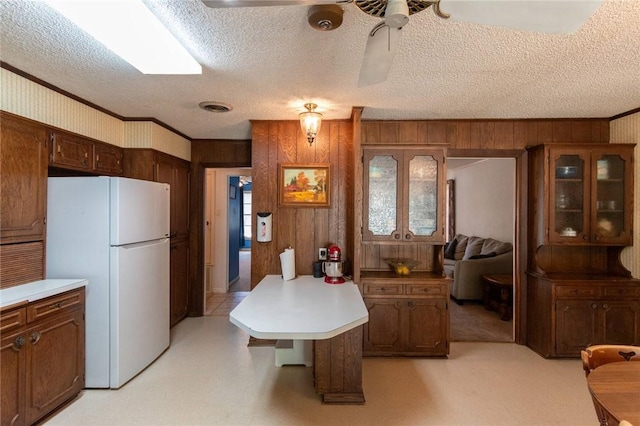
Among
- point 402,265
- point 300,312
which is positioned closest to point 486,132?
point 402,265

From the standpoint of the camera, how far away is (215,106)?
9.00 ft

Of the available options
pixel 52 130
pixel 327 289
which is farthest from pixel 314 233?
pixel 52 130

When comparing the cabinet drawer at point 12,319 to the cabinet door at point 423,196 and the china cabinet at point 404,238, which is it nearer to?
the china cabinet at point 404,238

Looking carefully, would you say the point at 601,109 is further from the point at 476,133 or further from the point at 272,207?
the point at 272,207

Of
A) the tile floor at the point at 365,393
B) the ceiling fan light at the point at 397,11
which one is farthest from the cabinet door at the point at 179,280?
the ceiling fan light at the point at 397,11

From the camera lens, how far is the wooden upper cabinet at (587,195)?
113 inches

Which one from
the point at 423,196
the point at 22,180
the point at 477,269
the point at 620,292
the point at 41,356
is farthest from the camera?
the point at 477,269

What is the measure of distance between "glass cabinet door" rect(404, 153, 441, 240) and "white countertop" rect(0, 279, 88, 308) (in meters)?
2.83

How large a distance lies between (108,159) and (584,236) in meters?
4.72

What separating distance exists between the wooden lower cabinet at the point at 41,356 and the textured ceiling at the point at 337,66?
5.24 ft

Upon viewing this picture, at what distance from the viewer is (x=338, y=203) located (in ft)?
10.5

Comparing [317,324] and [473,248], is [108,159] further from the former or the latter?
[473,248]

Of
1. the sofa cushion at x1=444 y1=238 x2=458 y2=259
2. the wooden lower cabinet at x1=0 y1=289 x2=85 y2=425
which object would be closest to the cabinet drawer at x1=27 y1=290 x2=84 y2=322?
the wooden lower cabinet at x1=0 y1=289 x2=85 y2=425

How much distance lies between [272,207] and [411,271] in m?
1.63
